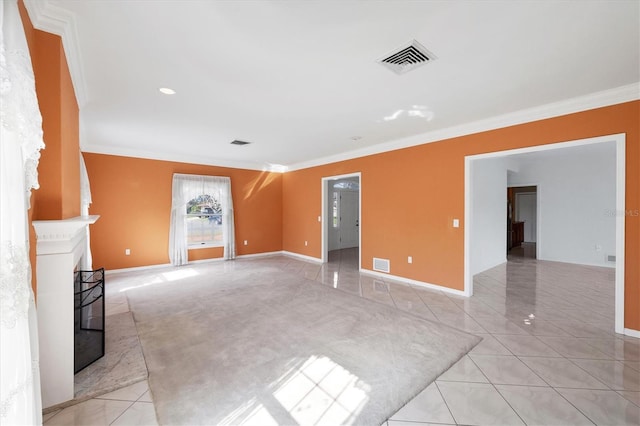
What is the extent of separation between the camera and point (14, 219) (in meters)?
1.08

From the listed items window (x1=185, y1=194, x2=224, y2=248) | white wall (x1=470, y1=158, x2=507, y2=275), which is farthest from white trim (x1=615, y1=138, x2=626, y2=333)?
window (x1=185, y1=194, x2=224, y2=248)

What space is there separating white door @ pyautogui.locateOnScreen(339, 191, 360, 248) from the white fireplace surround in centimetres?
723

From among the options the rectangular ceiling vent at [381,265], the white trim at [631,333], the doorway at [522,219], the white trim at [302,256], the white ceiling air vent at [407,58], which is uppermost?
the white ceiling air vent at [407,58]

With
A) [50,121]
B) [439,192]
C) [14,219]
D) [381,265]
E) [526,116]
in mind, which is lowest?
[381,265]

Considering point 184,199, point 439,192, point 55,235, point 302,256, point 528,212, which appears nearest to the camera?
point 55,235

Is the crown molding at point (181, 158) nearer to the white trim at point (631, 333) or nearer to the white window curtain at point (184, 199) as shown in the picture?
the white window curtain at point (184, 199)

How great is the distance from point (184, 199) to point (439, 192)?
544 cm

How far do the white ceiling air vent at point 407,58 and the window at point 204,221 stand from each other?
5.49 meters

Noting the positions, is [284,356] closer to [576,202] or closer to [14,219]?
[14,219]

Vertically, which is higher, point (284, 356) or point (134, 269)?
point (134, 269)

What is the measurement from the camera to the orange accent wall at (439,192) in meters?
2.81

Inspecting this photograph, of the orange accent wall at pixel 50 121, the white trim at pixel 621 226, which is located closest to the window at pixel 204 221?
the orange accent wall at pixel 50 121

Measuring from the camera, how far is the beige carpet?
71.9 inches

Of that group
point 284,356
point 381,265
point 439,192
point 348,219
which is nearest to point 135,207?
point 284,356
